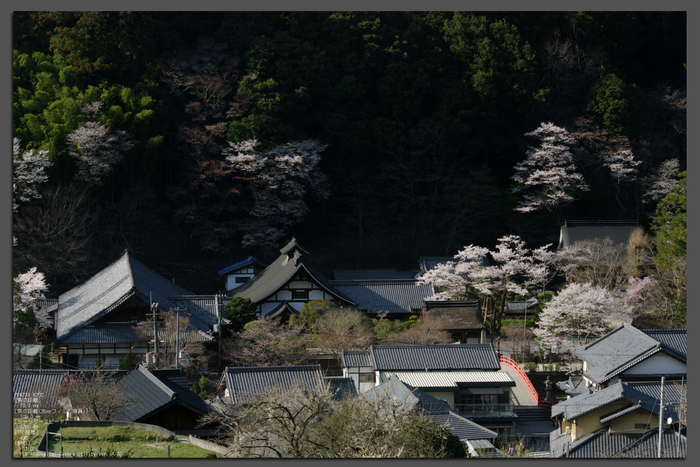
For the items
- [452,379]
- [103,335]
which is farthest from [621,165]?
[103,335]

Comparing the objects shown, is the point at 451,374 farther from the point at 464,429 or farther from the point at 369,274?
the point at 369,274

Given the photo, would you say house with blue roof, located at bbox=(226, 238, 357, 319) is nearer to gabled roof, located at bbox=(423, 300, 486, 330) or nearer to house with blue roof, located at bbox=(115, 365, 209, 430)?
gabled roof, located at bbox=(423, 300, 486, 330)

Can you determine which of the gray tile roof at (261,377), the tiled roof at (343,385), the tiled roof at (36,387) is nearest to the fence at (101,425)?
the tiled roof at (36,387)

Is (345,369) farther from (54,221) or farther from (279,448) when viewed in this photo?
(54,221)

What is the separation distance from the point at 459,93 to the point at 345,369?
15337 mm

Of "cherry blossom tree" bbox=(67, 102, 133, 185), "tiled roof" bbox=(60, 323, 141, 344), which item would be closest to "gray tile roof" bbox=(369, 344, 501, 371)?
"tiled roof" bbox=(60, 323, 141, 344)

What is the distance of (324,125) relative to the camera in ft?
103

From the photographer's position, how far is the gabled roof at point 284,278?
2428cm

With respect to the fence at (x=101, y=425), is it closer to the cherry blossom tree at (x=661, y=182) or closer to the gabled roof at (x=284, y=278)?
the gabled roof at (x=284, y=278)

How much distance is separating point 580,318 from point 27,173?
18314 mm

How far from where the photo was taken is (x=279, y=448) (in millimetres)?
9656

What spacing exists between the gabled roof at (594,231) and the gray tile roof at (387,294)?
6213mm

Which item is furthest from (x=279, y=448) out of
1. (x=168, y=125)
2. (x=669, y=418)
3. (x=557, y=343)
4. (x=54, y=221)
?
(x=168, y=125)

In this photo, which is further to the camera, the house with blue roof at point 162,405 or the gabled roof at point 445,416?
the gabled roof at point 445,416
